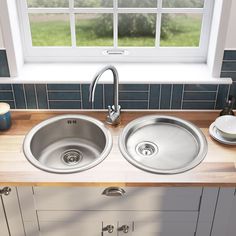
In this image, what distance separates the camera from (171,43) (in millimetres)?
5242

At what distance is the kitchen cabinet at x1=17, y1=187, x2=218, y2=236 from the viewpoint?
1657 mm

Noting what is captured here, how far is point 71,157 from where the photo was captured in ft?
6.52

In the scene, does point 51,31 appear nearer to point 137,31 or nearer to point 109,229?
point 137,31

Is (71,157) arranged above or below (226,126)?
below

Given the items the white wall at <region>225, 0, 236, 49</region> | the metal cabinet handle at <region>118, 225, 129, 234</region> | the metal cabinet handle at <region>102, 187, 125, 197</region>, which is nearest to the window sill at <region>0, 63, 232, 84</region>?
the white wall at <region>225, 0, 236, 49</region>

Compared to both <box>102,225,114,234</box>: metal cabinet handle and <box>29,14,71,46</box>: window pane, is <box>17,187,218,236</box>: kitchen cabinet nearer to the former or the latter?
<box>102,225,114,234</box>: metal cabinet handle

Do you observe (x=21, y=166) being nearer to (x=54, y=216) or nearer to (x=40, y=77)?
(x=54, y=216)

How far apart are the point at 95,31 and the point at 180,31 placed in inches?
51.1

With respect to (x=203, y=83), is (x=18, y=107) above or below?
below

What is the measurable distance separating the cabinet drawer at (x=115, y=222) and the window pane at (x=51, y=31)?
374 centimetres

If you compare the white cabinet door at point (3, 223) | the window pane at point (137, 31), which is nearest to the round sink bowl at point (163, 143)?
the white cabinet door at point (3, 223)

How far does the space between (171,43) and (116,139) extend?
12.1 feet

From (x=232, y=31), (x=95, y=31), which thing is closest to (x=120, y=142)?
(x=232, y=31)

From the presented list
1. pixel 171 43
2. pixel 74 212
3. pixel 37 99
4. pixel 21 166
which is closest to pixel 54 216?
pixel 74 212
